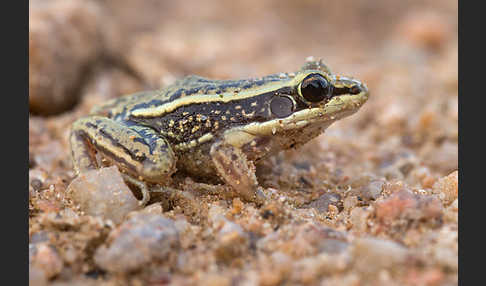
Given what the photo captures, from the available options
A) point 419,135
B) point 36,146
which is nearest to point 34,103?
point 36,146

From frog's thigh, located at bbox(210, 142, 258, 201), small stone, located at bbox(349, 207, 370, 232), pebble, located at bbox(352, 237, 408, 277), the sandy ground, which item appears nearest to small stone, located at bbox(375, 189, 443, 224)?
the sandy ground

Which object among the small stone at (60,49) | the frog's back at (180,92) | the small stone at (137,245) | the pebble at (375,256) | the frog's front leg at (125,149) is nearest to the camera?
the pebble at (375,256)

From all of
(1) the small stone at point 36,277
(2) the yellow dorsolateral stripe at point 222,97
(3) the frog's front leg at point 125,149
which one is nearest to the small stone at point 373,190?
(2) the yellow dorsolateral stripe at point 222,97

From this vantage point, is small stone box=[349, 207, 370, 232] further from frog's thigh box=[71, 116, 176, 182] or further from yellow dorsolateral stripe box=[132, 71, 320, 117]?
frog's thigh box=[71, 116, 176, 182]

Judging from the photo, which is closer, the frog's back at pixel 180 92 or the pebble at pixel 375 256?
the pebble at pixel 375 256

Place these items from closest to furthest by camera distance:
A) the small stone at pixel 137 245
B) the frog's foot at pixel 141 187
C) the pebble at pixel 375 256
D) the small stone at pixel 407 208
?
1. the pebble at pixel 375 256
2. the small stone at pixel 137 245
3. the small stone at pixel 407 208
4. the frog's foot at pixel 141 187

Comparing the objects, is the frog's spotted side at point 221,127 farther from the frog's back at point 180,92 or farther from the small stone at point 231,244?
the small stone at point 231,244

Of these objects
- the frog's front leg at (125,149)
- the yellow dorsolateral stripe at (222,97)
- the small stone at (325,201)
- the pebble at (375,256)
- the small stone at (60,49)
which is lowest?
the pebble at (375,256)

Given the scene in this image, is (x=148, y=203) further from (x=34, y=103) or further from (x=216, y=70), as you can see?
(x=216, y=70)
